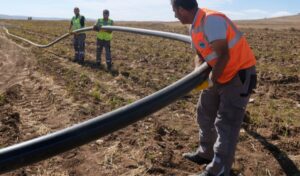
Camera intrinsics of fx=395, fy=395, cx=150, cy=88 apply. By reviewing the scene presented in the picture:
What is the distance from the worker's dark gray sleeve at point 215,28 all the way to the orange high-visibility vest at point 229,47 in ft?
0.18

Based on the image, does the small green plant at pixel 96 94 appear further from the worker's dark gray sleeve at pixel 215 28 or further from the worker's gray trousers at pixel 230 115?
the worker's dark gray sleeve at pixel 215 28

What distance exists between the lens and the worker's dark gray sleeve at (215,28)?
11.3 ft

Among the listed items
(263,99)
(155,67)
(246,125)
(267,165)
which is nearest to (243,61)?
(267,165)

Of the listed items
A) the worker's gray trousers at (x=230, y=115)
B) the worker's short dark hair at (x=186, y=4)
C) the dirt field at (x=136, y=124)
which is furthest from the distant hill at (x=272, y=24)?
the worker's short dark hair at (x=186, y=4)

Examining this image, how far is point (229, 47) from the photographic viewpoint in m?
3.63

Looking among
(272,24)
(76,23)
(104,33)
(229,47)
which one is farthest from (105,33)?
(272,24)

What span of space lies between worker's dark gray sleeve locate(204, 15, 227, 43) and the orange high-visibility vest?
0.06m

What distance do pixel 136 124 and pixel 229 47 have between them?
2.60 meters

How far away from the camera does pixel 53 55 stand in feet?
44.9

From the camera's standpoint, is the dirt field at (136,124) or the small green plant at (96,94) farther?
the small green plant at (96,94)

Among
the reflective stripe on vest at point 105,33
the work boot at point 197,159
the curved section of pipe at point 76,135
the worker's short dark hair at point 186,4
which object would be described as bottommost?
the work boot at point 197,159

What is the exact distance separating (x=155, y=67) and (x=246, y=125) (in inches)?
233

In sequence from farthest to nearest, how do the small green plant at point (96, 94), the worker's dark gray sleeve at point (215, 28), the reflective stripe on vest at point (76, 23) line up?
the reflective stripe on vest at point (76, 23) < the small green plant at point (96, 94) < the worker's dark gray sleeve at point (215, 28)

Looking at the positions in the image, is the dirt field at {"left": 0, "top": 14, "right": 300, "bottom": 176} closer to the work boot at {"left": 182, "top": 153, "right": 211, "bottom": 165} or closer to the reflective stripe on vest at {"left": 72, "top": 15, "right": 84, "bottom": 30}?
the work boot at {"left": 182, "top": 153, "right": 211, "bottom": 165}
